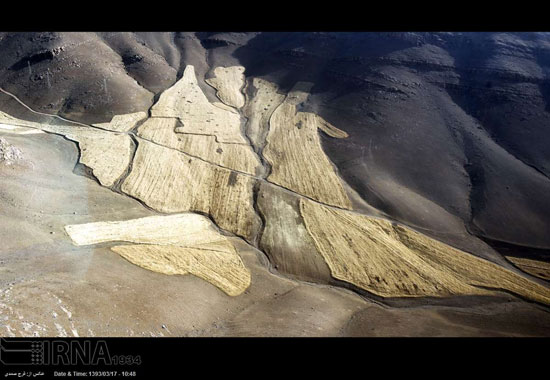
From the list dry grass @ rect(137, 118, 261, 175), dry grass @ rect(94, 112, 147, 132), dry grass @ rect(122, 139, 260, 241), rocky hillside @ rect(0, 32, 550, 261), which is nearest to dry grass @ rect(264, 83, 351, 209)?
rocky hillside @ rect(0, 32, 550, 261)

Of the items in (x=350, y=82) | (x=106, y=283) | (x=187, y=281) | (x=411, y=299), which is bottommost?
(x=411, y=299)

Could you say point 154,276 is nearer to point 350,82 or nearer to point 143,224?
point 143,224

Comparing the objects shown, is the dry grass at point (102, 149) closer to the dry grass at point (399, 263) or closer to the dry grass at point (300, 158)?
the dry grass at point (300, 158)

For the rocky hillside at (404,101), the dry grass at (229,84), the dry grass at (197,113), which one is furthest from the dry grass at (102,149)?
the dry grass at (229,84)

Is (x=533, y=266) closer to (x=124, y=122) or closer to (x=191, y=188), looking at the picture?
(x=191, y=188)

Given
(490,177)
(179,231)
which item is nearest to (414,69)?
(490,177)
